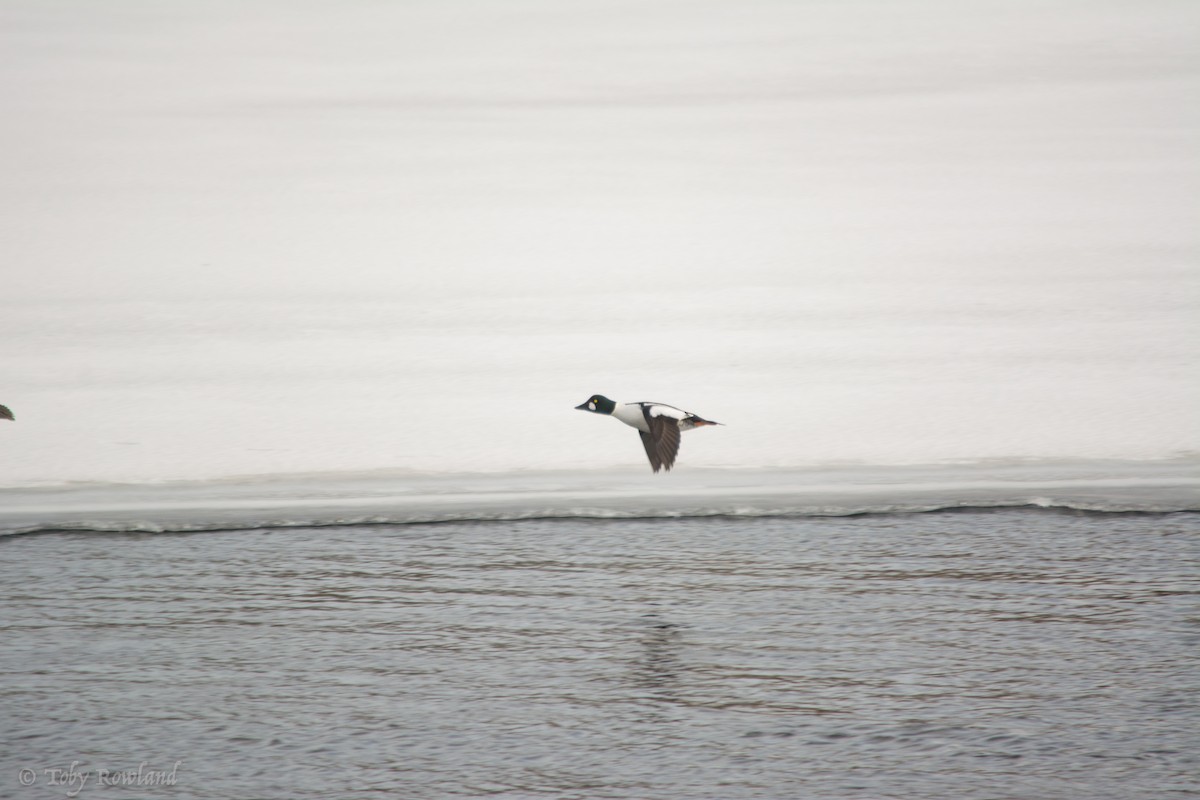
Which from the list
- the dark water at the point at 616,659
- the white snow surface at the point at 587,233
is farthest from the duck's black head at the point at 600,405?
the dark water at the point at 616,659

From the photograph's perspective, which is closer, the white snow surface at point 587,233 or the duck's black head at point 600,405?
the duck's black head at point 600,405

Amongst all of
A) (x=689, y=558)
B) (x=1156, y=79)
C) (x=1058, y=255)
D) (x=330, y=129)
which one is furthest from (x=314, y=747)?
(x=1156, y=79)

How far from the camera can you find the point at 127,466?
6910mm

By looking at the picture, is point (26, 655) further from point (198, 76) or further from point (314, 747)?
point (198, 76)

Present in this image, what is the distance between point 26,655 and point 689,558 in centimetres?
220

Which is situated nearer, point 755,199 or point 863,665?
point 863,665

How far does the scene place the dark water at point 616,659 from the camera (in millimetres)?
3881

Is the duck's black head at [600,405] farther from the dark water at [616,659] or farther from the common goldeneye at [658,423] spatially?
the dark water at [616,659]

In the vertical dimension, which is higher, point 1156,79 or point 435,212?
point 1156,79

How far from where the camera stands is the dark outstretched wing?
655 cm

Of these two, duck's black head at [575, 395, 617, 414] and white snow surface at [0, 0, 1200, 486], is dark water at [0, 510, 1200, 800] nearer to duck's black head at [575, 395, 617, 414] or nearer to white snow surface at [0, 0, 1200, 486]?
duck's black head at [575, 395, 617, 414]

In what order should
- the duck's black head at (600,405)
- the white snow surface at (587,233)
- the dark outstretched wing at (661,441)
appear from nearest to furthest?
the dark outstretched wing at (661,441)
the duck's black head at (600,405)
the white snow surface at (587,233)

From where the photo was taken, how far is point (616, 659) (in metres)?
4.59

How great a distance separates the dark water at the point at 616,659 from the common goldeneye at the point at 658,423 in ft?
1.62
